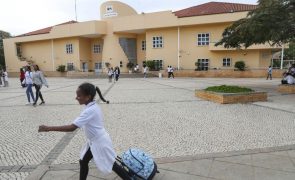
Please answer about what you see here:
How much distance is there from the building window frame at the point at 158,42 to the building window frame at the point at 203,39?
472 cm

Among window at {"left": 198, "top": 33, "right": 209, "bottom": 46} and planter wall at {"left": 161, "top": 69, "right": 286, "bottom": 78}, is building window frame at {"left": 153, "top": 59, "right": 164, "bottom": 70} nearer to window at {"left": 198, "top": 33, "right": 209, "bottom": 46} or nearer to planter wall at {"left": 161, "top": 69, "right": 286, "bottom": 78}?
planter wall at {"left": 161, "top": 69, "right": 286, "bottom": 78}

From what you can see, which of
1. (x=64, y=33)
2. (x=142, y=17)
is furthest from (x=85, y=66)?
(x=142, y=17)

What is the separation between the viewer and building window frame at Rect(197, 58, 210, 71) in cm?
3552

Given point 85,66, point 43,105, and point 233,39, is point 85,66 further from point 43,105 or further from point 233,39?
point 43,105

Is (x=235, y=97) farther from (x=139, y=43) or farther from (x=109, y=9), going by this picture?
(x=109, y=9)

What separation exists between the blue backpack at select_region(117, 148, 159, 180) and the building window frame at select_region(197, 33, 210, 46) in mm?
32759

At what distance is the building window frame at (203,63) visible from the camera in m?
35.5

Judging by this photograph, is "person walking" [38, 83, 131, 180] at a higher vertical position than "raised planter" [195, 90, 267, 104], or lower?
higher

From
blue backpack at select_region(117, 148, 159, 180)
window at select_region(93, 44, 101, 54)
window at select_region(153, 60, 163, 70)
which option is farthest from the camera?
window at select_region(93, 44, 101, 54)

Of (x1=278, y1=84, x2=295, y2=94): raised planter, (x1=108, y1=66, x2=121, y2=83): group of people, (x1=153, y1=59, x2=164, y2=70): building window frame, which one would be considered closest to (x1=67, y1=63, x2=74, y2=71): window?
(x1=153, y1=59, x2=164, y2=70): building window frame

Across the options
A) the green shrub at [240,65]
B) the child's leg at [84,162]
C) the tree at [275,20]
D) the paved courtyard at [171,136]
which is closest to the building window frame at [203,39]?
the green shrub at [240,65]

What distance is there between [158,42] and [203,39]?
5.82 m

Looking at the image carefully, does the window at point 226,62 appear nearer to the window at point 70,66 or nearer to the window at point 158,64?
the window at point 158,64

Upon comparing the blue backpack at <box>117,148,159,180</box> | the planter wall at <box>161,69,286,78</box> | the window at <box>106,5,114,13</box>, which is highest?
the window at <box>106,5,114,13</box>
